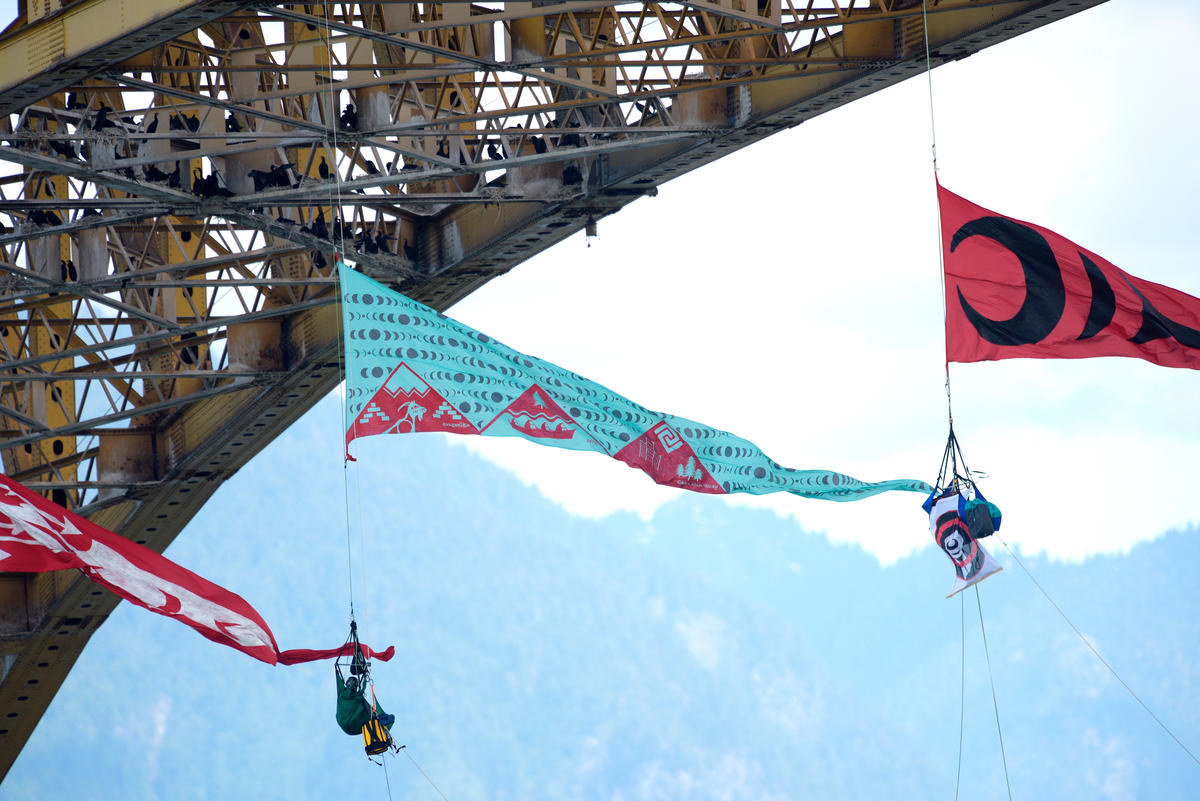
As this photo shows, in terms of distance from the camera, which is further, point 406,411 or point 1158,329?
point 1158,329

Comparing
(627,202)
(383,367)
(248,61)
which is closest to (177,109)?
(248,61)

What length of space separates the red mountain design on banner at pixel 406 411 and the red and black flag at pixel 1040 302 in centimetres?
584

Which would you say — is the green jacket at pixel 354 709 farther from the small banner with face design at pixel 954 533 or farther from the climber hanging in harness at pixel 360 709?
the small banner with face design at pixel 954 533

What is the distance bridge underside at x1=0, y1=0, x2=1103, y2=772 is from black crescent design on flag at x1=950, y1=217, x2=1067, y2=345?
2.23 m

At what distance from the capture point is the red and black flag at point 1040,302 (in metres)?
20.8

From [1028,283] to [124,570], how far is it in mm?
10752

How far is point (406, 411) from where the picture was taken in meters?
20.7

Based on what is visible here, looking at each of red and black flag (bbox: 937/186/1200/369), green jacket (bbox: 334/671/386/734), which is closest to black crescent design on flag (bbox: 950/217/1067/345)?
red and black flag (bbox: 937/186/1200/369)

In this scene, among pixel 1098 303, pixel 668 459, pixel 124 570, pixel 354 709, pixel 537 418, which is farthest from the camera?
pixel 668 459

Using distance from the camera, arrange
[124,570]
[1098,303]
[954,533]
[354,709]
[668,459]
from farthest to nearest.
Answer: [668,459] → [1098,303] → [954,533] → [124,570] → [354,709]

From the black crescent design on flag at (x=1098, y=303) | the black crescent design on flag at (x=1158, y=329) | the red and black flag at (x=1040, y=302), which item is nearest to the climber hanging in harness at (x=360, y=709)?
the red and black flag at (x=1040, y=302)

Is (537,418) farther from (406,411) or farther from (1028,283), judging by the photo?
(1028,283)

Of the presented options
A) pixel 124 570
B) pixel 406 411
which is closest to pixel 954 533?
pixel 406 411

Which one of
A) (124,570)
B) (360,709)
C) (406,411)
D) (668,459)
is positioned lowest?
(360,709)
